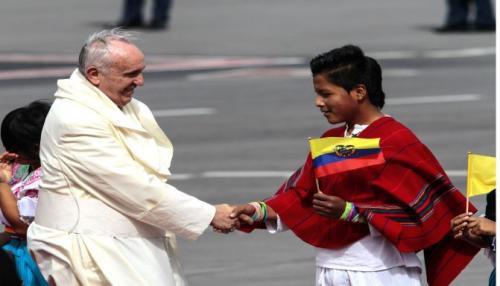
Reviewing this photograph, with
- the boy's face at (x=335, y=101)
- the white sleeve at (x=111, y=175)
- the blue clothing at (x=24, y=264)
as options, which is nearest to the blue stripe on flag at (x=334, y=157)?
the boy's face at (x=335, y=101)

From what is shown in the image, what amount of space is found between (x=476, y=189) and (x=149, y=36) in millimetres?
17708

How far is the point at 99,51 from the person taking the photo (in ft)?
23.5

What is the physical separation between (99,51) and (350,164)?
4.16ft

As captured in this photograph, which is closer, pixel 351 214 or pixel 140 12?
pixel 351 214

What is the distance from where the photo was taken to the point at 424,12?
2636cm

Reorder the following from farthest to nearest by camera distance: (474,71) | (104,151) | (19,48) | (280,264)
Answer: (19,48), (474,71), (280,264), (104,151)

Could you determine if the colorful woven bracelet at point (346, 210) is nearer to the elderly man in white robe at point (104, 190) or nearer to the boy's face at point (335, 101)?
the boy's face at point (335, 101)

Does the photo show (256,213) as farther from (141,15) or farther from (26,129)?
(141,15)

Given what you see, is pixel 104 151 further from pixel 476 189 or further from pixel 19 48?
pixel 19 48

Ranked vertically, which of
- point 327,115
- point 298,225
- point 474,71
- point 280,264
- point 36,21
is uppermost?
point 327,115

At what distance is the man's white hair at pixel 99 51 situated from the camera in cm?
714

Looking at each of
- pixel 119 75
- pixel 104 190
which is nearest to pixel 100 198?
pixel 104 190

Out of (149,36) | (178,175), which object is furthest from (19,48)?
(178,175)

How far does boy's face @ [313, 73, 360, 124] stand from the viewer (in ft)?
23.6
